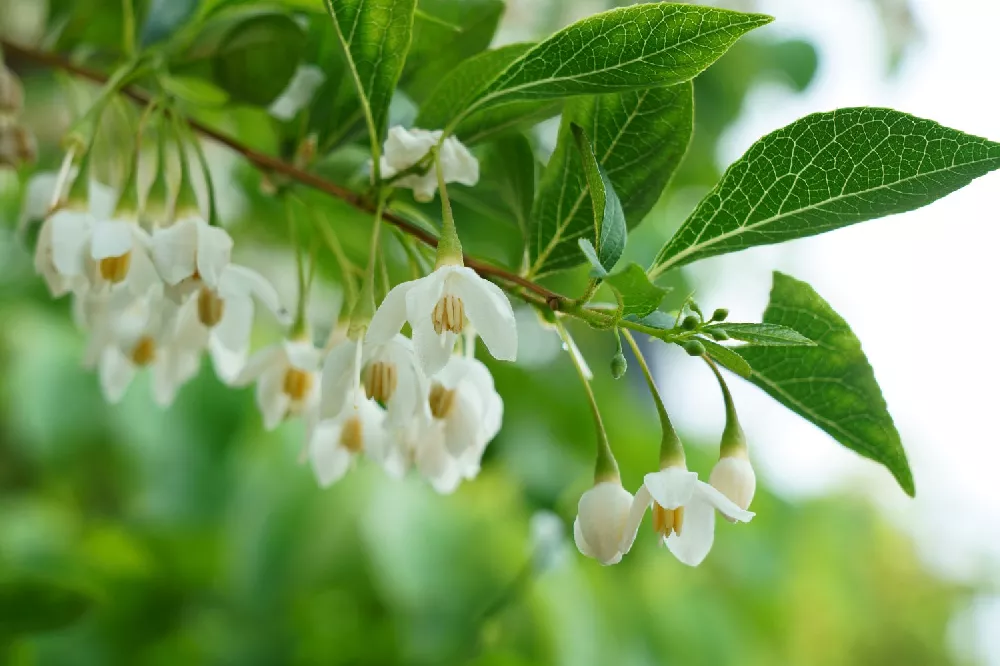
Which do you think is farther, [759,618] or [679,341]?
[759,618]

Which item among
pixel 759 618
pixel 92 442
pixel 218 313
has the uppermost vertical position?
pixel 218 313

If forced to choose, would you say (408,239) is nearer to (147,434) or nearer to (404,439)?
(404,439)

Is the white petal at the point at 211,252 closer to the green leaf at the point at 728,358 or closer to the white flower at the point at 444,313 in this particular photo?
the white flower at the point at 444,313

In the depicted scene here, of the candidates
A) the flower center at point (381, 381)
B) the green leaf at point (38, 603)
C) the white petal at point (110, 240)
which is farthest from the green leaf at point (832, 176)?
the green leaf at point (38, 603)

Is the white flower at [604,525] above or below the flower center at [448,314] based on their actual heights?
below

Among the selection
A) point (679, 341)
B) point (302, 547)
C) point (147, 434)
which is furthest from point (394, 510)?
point (679, 341)

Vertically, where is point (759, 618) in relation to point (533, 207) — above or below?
below

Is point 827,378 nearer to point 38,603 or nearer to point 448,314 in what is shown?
point 448,314
